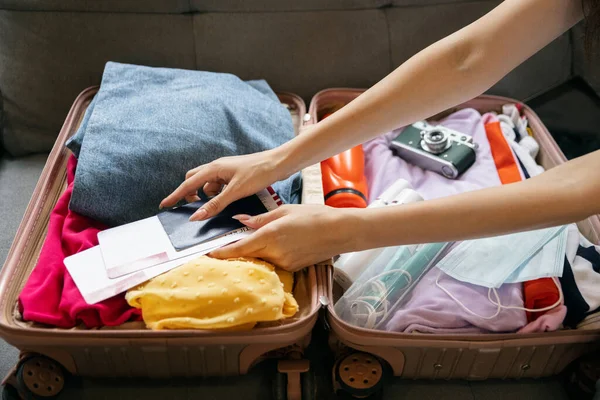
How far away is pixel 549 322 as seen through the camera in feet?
3.00

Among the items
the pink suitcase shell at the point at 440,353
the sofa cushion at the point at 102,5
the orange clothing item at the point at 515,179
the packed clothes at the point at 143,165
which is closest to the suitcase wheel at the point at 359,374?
the pink suitcase shell at the point at 440,353

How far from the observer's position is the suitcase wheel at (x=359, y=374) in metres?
0.93

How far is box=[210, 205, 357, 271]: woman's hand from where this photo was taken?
2.78 ft

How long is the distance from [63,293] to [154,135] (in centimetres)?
32

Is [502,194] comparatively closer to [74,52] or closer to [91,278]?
[91,278]

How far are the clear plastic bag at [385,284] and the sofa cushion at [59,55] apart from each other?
68 centimetres

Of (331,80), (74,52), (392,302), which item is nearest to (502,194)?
(392,302)

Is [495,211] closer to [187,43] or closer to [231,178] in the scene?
[231,178]

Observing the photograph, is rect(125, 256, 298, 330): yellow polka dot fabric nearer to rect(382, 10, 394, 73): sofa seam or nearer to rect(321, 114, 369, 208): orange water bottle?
rect(321, 114, 369, 208): orange water bottle

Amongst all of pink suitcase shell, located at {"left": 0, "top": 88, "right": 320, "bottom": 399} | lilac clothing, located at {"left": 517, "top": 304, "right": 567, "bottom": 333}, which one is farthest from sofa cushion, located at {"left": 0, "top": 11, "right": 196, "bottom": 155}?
lilac clothing, located at {"left": 517, "top": 304, "right": 567, "bottom": 333}

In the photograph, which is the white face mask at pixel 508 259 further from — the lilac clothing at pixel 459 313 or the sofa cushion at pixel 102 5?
the sofa cushion at pixel 102 5

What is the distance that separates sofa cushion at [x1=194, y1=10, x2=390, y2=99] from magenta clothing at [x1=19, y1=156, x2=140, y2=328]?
0.55 metres

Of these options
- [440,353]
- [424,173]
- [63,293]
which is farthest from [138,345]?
[424,173]

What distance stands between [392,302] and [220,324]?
308 millimetres
